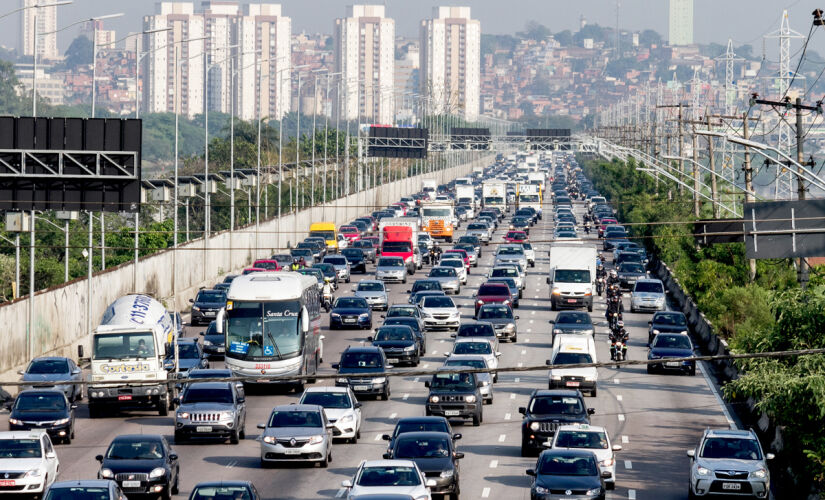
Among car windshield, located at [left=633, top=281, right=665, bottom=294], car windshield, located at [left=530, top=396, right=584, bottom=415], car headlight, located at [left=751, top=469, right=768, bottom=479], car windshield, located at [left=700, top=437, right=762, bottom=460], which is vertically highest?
car windshield, located at [left=633, top=281, right=665, bottom=294]

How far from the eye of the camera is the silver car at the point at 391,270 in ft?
267

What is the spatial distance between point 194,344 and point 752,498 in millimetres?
21829

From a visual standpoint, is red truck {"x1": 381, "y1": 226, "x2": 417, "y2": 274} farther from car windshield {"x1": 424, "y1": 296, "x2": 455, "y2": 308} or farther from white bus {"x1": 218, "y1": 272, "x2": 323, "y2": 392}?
white bus {"x1": 218, "y1": 272, "x2": 323, "y2": 392}

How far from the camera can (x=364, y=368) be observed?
4525cm

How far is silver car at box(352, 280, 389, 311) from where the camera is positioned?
6869cm

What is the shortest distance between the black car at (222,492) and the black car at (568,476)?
6053 mm

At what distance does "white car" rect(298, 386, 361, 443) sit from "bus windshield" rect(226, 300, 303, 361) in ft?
23.1

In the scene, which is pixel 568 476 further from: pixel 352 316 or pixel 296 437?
pixel 352 316

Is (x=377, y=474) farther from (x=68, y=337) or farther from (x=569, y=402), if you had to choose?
(x=68, y=337)

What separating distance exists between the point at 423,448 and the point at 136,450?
19.2ft

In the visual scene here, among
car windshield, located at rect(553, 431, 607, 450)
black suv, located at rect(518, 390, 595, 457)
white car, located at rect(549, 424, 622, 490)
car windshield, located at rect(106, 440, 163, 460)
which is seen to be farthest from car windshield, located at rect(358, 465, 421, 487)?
black suv, located at rect(518, 390, 595, 457)

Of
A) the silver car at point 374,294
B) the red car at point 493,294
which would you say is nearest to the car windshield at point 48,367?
the silver car at point 374,294

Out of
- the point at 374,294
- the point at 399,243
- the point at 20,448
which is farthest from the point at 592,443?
the point at 399,243

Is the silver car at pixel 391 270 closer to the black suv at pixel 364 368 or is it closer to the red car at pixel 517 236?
the red car at pixel 517 236
